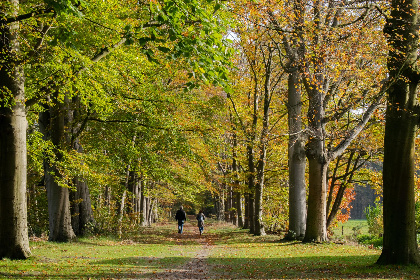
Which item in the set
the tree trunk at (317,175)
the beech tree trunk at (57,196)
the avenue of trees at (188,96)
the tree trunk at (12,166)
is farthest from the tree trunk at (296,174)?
the tree trunk at (12,166)

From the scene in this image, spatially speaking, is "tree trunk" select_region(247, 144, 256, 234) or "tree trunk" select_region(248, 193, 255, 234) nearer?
"tree trunk" select_region(247, 144, 256, 234)

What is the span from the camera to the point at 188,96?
18766 mm

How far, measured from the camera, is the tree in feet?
29.3

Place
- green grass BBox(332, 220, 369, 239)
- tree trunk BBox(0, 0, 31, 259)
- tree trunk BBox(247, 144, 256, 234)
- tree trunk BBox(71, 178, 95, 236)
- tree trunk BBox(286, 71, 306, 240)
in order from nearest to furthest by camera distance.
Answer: tree trunk BBox(0, 0, 31, 259), tree trunk BBox(286, 71, 306, 240), tree trunk BBox(71, 178, 95, 236), tree trunk BBox(247, 144, 256, 234), green grass BBox(332, 220, 369, 239)

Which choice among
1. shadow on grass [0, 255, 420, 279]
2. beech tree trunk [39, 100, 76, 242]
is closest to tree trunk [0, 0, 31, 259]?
shadow on grass [0, 255, 420, 279]

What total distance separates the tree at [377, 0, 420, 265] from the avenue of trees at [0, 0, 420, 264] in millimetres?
31

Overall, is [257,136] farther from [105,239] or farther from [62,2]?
[62,2]

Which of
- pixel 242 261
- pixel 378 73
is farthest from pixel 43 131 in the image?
pixel 378 73

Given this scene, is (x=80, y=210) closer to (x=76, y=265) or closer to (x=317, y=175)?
(x=76, y=265)

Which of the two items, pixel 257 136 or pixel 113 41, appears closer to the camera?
pixel 113 41

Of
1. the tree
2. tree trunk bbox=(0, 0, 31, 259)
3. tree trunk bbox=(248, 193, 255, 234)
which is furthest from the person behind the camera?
tree trunk bbox=(248, 193, 255, 234)

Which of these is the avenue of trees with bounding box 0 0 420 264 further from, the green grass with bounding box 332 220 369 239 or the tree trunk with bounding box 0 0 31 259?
the green grass with bounding box 332 220 369 239

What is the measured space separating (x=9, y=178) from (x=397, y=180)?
367 inches

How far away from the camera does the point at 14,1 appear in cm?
926
